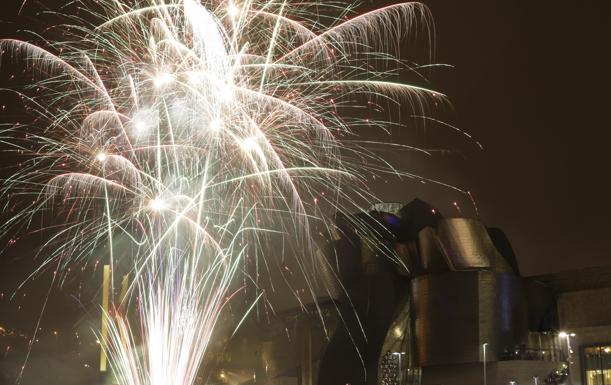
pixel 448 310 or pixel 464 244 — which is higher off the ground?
pixel 464 244

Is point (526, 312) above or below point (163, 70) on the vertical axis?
below

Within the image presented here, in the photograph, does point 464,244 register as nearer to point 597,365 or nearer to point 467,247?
point 467,247

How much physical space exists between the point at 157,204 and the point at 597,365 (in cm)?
2645

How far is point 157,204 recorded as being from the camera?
19562 millimetres

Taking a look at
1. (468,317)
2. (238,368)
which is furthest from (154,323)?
(238,368)

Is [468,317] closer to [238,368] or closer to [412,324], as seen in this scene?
[412,324]

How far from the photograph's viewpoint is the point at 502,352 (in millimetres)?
35375

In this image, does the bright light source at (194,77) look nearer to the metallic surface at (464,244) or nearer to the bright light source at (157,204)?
the bright light source at (157,204)

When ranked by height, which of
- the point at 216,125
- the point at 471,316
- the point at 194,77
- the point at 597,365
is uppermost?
the point at 194,77

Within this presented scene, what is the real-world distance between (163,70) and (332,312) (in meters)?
36.6

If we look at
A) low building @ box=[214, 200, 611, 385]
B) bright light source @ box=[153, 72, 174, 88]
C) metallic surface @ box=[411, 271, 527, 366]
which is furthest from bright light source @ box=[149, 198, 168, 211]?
metallic surface @ box=[411, 271, 527, 366]

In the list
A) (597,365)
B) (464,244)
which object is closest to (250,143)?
(464,244)

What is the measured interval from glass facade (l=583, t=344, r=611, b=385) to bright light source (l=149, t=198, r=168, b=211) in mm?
25835

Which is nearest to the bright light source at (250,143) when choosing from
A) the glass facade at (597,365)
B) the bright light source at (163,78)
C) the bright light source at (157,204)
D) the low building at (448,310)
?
the bright light source at (163,78)
